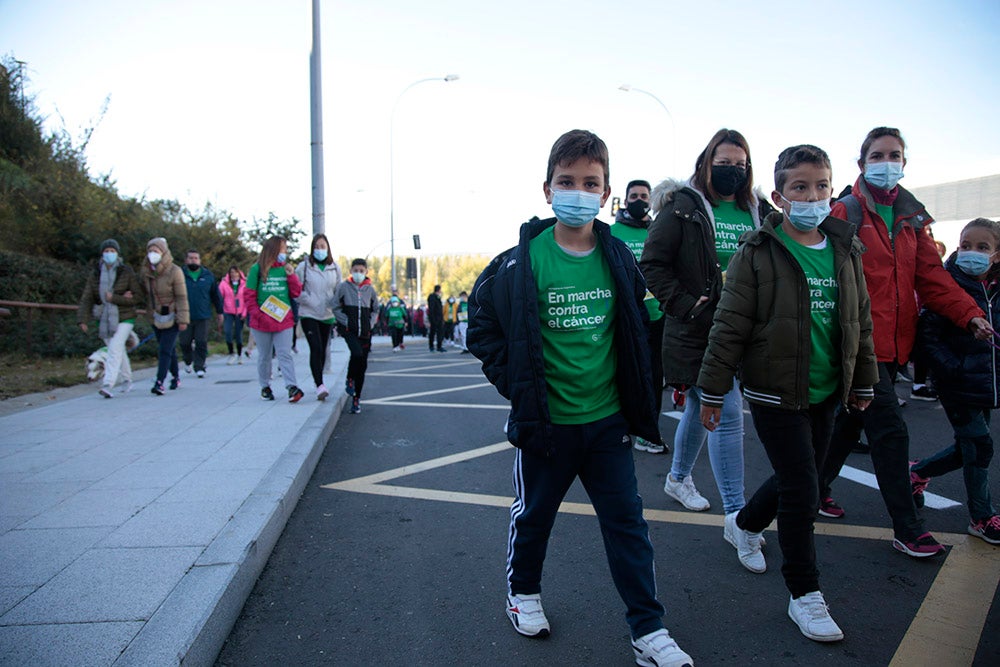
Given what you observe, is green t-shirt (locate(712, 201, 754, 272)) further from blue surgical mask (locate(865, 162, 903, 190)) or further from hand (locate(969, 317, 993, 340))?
hand (locate(969, 317, 993, 340))

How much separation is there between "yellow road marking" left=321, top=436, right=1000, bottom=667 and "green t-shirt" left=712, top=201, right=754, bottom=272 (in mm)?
1536

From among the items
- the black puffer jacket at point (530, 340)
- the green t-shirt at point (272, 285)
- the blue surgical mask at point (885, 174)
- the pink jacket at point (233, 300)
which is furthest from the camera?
the pink jacket at point (233, 300)

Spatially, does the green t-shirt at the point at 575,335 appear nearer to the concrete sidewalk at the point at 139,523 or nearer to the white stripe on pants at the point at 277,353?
the concrete sidewalk at the point at 139,523

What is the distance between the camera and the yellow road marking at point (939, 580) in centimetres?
241

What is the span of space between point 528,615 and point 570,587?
447 millimetres

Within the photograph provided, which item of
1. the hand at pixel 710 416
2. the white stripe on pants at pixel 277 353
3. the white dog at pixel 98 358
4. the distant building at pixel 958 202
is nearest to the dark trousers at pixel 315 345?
the white stripe on pants at pixel 277 353

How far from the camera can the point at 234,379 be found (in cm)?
988

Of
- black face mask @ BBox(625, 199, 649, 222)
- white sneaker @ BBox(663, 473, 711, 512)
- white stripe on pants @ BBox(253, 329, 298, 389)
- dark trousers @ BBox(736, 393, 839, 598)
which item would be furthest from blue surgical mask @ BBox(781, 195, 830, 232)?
white stripe on pants @ BBox(253, 329, 298, 389)

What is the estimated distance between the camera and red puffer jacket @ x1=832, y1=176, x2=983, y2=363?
11.0ft

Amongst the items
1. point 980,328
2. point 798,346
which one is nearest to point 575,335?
point 798,346

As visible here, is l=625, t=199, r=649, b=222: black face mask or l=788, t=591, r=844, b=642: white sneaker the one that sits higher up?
l=625, t=199, r=649, b=222: black face mask

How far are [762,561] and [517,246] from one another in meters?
1.93

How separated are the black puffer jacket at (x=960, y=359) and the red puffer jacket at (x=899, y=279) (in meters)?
0.15

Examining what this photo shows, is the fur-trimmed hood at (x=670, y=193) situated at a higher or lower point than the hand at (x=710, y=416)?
higher
